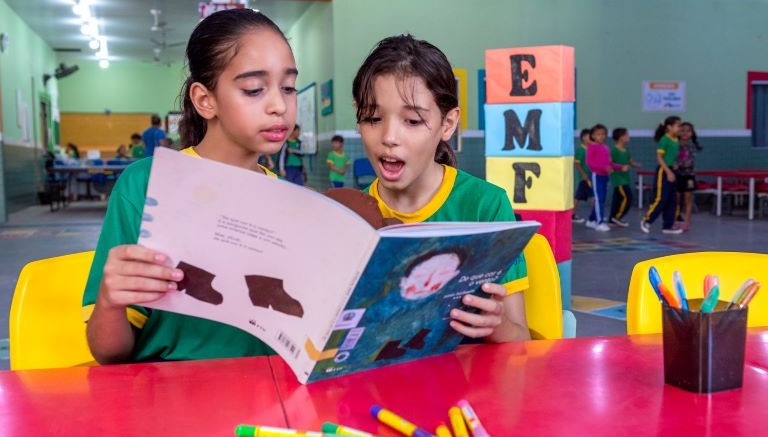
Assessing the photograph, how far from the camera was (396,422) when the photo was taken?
27.7 inches

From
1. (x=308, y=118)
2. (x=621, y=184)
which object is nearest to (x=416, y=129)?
(x=621, y=184)

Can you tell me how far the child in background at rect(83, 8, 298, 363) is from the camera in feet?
3.63

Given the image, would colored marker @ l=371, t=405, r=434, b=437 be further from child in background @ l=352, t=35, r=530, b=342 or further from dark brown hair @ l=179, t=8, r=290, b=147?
dark brown hair @ l=179, t=8, r=290, b=147

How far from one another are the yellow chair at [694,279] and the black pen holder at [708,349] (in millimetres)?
513

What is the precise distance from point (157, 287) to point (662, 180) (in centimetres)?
694

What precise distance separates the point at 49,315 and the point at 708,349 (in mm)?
990

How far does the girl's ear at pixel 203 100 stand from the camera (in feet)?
4.11

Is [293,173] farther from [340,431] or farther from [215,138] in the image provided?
[340,431]

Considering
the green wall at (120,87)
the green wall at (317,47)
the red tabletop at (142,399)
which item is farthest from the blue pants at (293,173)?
the green wall at (120,87)

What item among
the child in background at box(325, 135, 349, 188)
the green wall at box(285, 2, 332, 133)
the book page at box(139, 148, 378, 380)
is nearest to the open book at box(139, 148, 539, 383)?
the book page at box(139, 148, 378, 380)

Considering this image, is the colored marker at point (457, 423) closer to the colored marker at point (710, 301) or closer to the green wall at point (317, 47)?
the colored marker at point (710, 301)

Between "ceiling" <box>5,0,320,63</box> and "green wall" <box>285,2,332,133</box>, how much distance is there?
192 millimetres

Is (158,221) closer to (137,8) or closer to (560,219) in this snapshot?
(560,219)

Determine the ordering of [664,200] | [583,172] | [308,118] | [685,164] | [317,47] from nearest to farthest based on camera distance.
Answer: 1. [664,200]
2. [685,164]
3. [583,172]
4. [317,47]
5. [308,118]
